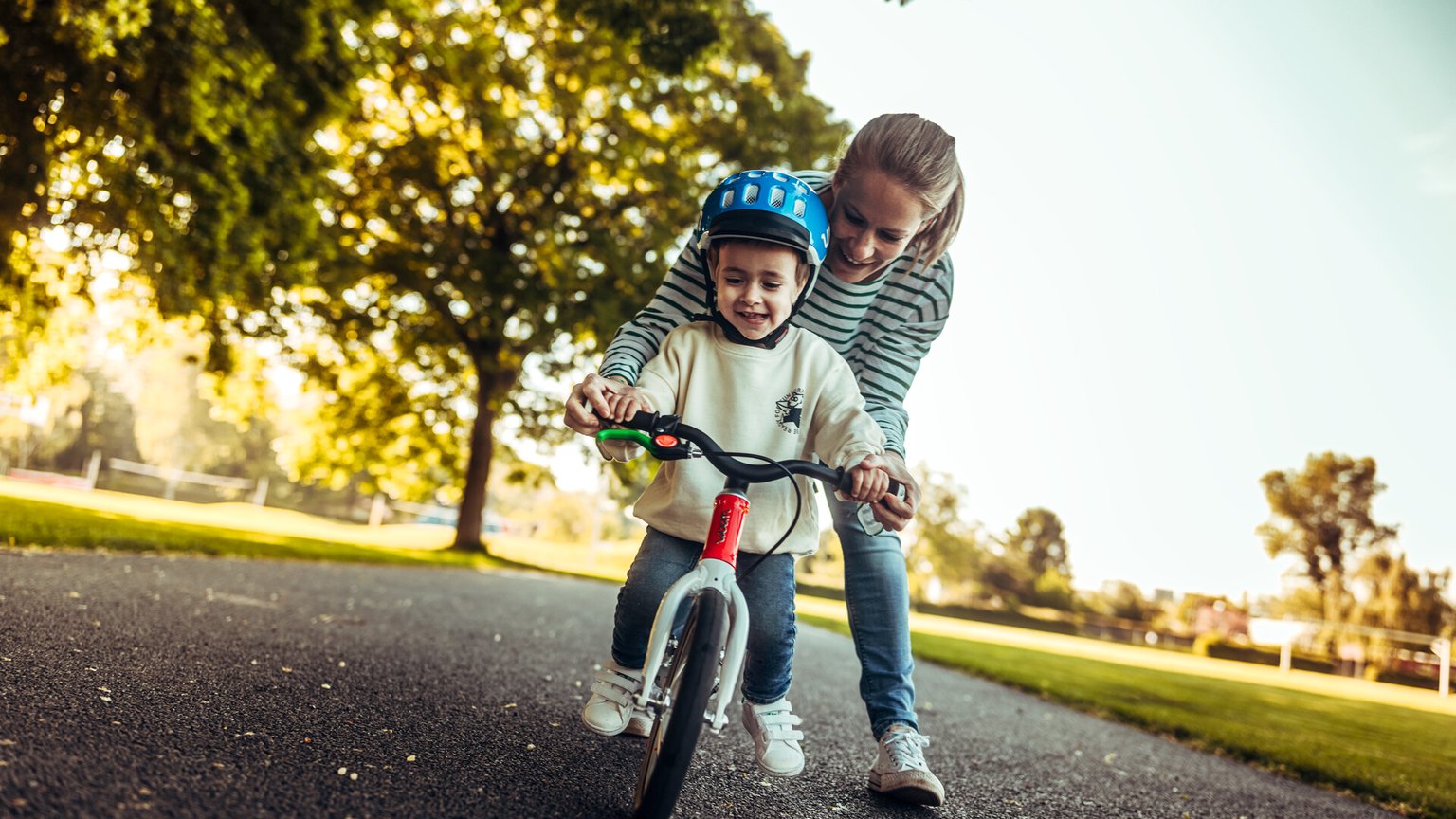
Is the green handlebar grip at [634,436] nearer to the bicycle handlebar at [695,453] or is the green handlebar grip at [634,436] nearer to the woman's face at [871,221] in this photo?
the bicycle handlebar at [695,453]

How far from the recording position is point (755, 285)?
2.40m

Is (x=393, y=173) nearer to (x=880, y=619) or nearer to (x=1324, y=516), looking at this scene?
(x=880, y=619)

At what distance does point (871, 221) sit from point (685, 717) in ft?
5.10

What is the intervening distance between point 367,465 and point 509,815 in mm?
21485

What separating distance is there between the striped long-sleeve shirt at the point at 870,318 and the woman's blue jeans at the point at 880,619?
1.21 feet

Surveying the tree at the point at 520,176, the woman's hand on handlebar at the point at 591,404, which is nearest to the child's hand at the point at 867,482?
the woman's hand on handlebar at the point at 591,404

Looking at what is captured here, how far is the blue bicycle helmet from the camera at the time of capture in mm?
2330

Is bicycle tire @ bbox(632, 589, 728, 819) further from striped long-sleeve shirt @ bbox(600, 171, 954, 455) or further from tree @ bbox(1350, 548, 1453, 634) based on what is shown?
tree @ bbox(1350, 548, 1453, 634)

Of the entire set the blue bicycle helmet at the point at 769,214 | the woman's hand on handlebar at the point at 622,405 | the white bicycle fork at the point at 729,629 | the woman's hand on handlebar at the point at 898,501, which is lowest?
the white bicycle fork at the point at 729,629

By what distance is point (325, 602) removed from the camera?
19.6 ft

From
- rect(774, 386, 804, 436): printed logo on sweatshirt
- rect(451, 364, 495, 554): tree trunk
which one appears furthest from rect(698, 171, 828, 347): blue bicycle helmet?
rect(451, 364, 495, 554): tree trunk

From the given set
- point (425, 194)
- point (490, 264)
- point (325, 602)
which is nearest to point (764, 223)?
point (325, 602)

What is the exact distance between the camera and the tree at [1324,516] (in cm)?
4481

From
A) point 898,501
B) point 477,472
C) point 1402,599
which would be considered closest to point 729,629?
point 898,501
